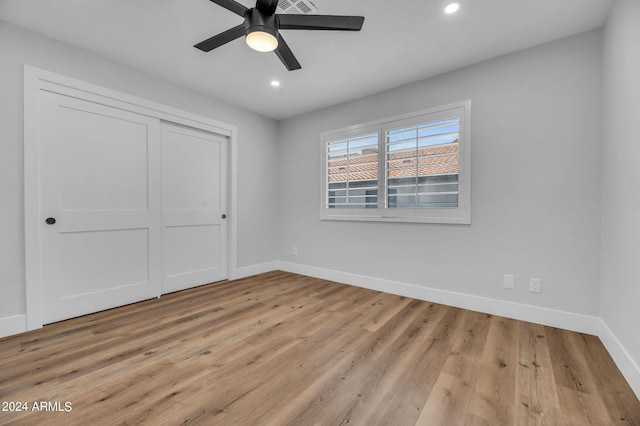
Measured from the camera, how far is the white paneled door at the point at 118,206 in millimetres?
2467

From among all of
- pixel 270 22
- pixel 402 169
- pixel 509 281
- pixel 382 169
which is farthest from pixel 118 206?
pixel 509 281

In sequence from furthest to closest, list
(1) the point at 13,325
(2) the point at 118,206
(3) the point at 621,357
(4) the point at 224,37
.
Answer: (2) the point at 118,206
(1) the point at 13,325
(4) the point at 224,37
(3) the point at 621,357

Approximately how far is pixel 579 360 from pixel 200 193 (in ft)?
13.4

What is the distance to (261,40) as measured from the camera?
1689mm

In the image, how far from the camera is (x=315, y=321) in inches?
99.3

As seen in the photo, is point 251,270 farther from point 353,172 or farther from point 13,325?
point 13,325

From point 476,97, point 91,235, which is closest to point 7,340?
point 91,235

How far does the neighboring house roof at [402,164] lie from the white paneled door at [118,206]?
5.93 ft

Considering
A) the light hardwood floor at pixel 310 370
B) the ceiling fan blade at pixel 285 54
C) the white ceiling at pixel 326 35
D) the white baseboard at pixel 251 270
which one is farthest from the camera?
the white baseboard at pixel 251 270

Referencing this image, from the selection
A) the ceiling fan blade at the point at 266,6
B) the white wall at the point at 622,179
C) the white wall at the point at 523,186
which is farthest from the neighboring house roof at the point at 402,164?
the ceiling fan blade at the point at 266,6

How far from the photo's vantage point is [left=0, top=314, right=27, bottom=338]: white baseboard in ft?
7.14

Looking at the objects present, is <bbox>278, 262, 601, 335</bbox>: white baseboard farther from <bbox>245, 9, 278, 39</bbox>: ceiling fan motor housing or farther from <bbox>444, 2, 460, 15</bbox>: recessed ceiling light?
<bbox>245, 9, 278, 39</bbox>: ceiling fan motor housing

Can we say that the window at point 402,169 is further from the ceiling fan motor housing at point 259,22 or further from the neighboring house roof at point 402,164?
the ceiling fan motor housing at point 259,22

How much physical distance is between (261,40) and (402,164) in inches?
83.9
